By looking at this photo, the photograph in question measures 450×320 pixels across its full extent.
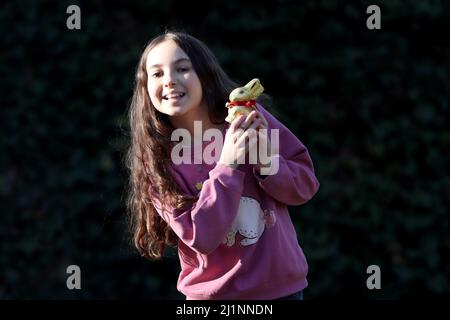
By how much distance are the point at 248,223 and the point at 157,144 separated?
41cm

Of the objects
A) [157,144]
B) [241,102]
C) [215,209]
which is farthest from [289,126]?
[215,209]

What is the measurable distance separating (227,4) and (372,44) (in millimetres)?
851

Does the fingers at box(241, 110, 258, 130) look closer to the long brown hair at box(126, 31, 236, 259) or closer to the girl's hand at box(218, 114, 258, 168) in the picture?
the girl's hand at box(218, 114, 258, 168)

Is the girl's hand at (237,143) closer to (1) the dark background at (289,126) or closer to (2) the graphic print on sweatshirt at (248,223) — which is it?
(2) the graphic print on sweatshirt at (248,223)

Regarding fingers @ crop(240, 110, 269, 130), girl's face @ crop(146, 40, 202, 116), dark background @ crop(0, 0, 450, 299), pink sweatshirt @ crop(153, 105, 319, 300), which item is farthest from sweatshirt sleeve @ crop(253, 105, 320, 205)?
dark background @ crop(0, 0, 450, 299)

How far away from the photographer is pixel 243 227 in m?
2.57

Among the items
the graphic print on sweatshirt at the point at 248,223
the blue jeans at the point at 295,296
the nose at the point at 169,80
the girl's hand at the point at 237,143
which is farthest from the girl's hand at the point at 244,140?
the blue jeans at the point at 295,296

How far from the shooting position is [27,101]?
471 centimetres

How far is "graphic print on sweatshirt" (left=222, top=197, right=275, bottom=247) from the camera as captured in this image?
257 centimetres

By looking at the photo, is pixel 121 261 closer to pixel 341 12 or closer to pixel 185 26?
pixel 185 26

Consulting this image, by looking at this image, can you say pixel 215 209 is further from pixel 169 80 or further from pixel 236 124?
pixel 169 80

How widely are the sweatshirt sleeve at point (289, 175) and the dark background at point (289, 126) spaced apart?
2000 millimetres

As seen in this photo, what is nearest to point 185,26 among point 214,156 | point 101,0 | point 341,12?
point 101,0

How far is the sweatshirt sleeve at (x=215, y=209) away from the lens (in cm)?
246
